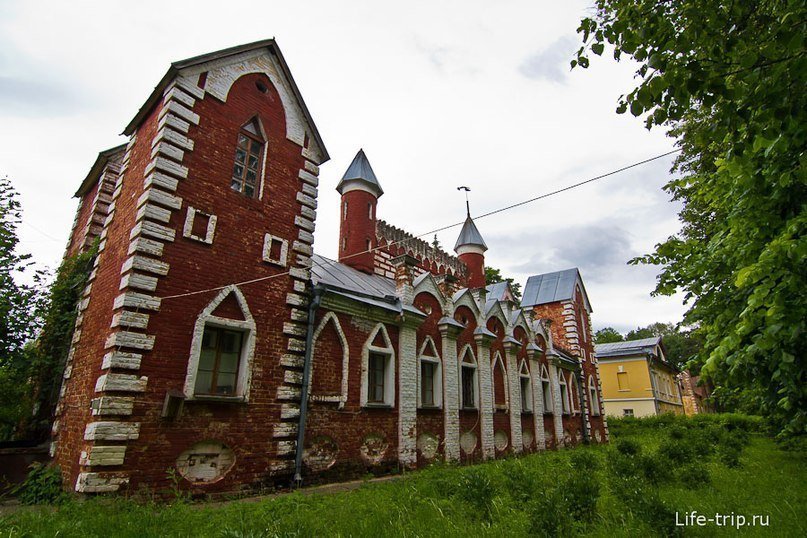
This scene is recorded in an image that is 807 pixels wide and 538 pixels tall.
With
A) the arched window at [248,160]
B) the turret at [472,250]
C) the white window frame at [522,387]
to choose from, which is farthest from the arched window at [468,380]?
the turret at [472,250]

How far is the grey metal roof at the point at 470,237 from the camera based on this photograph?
29266mm

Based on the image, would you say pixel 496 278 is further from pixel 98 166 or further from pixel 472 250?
pixel 98 166

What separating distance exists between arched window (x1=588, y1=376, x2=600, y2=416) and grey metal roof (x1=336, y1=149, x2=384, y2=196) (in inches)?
678

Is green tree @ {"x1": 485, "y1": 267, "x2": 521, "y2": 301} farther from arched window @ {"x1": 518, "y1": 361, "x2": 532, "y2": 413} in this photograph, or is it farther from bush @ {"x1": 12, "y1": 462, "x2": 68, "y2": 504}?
bush @ {"x1": 12, "y1": 462, "x2": 68, "y2": 504}

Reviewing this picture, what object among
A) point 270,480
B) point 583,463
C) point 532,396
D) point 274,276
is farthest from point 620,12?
point 532,396

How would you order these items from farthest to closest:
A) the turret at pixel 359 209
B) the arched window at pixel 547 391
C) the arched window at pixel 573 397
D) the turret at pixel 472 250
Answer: the turret at pixel 472 250 < the arched window at pixel 573 397 < the turret at pixel 359 209 < the arched window at pixel 547 391

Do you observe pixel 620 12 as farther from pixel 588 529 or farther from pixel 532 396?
pixel 532 396

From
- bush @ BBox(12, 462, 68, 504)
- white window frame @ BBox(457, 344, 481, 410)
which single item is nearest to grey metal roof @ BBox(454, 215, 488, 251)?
white window frame @ BBox(457, 344, 481, 410)

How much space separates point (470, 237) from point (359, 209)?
361 inches

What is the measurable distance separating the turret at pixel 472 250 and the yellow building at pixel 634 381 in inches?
715

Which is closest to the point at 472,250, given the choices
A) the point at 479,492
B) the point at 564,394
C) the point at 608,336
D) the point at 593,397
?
the point at 564,394

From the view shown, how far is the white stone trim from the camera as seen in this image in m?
9.44

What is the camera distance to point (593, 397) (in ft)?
90.2

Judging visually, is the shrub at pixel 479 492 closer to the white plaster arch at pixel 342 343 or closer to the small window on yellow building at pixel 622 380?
the white plaster arch at pixel 342 343
